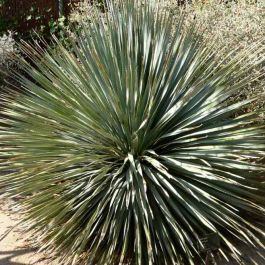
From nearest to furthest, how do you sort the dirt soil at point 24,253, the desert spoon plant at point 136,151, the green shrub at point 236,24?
1. the desert spoon plant at point 136,151
2. the dirt soil at point 24,253
3. the green shrub at point 236,24

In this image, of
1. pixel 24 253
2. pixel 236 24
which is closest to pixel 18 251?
pixel 24 253

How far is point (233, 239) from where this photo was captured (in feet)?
12.9

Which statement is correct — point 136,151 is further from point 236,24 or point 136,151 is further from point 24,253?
point 236,24

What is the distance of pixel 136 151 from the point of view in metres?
3.69

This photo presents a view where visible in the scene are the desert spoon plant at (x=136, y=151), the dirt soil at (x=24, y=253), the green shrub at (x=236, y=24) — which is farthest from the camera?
the green shrub at (x=236, y=24)

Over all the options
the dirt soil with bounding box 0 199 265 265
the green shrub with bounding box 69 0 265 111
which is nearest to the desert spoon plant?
the dirt soil with bounding box 0 199 265 265

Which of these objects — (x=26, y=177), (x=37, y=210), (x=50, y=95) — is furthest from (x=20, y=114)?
(x=37, y=210)

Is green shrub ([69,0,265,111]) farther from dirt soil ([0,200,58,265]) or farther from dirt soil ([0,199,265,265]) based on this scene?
dirt soil ([0,200,58,265])

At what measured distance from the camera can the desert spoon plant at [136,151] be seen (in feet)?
11.6

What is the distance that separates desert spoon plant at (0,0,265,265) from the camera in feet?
11.6

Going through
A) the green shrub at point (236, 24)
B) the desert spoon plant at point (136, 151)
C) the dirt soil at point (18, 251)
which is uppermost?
the green shrub at point (236, 24)

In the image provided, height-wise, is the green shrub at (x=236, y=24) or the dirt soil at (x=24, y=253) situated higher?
the green shrub at (x=236, y=24)

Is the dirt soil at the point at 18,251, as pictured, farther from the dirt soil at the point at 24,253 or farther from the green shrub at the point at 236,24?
the green shrub at the point at 236,24

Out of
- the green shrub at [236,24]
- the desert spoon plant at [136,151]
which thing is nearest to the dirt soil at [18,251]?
the desert spoon plant at [136,151]
